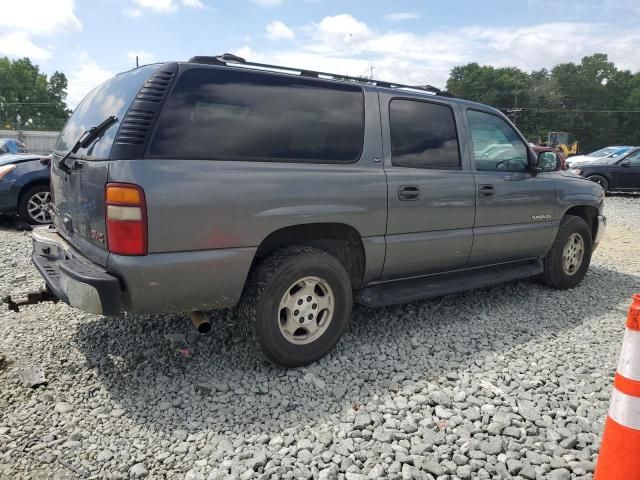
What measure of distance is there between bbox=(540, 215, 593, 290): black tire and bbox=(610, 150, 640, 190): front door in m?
11.5

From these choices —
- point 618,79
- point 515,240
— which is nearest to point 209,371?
point 515,240

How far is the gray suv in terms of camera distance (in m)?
2.60

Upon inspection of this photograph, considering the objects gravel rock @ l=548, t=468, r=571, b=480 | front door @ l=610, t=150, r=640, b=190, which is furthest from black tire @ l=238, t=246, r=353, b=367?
front door @ l=610, t=150, r=640, b=190

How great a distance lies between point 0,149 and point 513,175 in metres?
13.7

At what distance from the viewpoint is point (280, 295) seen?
302 centimetres

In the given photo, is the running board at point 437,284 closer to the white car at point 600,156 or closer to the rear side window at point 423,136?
the rear side window at point 423,136

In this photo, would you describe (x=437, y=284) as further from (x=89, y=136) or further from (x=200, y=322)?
(x=89, y=136)

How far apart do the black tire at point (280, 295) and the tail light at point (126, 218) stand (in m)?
0.73

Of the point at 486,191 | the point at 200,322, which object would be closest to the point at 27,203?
the point at 200,322

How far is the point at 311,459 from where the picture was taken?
236 centimetres

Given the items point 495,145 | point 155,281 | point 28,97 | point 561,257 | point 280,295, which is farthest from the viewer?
point 28,97

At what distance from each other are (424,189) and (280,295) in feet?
4.68

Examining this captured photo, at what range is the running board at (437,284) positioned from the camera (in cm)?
357

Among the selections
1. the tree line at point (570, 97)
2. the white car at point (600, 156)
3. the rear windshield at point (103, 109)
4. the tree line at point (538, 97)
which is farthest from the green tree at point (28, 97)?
the rear windshield at point (103, 109)
